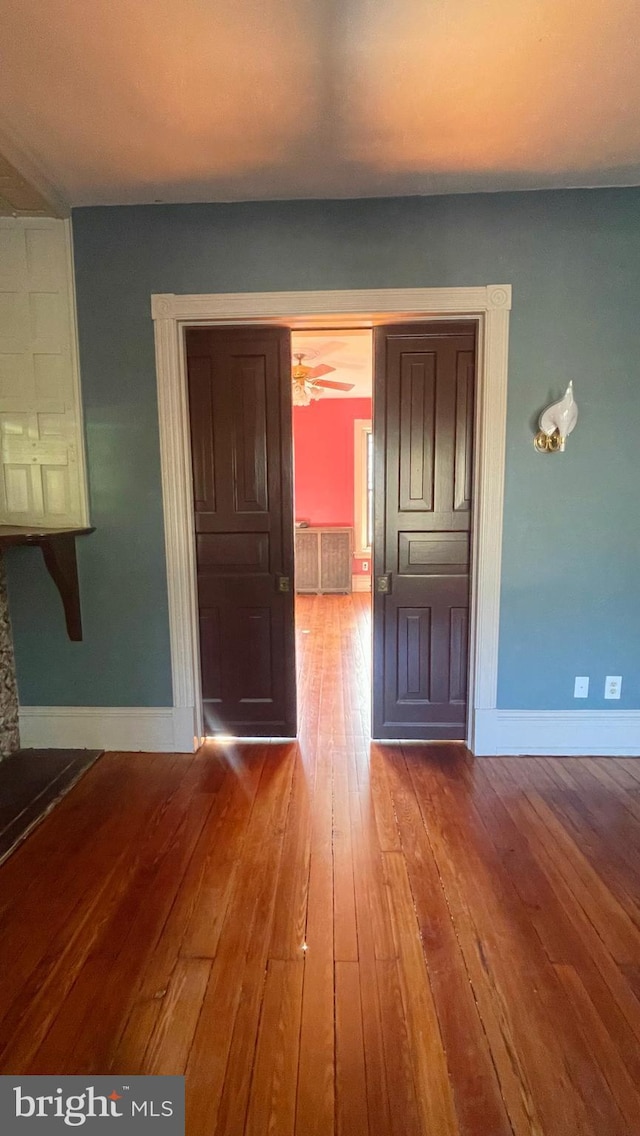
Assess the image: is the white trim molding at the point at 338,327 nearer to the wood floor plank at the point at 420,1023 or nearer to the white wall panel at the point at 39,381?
the white wall panel at the point at 39,381

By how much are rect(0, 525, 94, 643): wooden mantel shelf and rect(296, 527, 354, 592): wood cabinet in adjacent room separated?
176 inches

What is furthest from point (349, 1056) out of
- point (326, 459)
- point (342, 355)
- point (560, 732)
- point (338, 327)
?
point (326, 459)

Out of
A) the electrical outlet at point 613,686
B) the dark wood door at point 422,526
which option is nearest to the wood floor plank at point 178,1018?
the dark wood door at point 422,526

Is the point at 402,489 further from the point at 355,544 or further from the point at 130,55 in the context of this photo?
the point at 355,544

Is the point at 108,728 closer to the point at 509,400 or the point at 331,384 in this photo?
the point at 509,400

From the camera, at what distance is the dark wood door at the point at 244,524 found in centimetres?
283

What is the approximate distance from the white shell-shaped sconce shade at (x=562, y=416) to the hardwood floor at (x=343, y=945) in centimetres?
172

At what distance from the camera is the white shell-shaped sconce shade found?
257cm

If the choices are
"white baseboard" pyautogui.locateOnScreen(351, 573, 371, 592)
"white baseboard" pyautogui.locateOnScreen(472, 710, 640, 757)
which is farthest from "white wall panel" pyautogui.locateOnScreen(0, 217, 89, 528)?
"white baseboard" pyautogui.locateOnScreen(351, 573, 371, 592)

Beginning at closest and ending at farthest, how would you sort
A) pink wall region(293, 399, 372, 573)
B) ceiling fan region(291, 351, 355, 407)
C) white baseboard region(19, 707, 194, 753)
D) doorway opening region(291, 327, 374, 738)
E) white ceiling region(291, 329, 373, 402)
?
white baseboard region(19, 707, 194, 753) < white ceiling region(291, 329, 373, 402) < ceiling fan region(291, 351, 355, 407) < doorway opening region(291, 327, 374, 738) < pink wall region(293, 399, 372, 573)

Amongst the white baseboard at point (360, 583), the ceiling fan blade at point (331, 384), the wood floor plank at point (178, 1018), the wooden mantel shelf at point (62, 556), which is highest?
the ceiling fan blade at point (331, 384)
